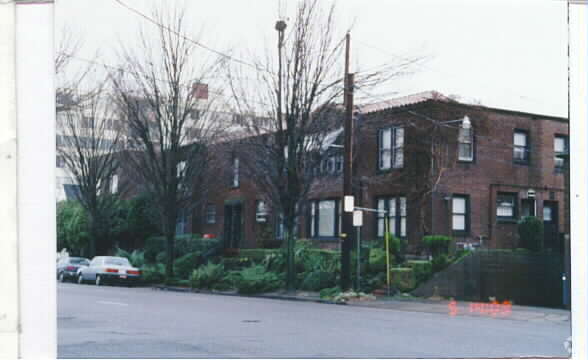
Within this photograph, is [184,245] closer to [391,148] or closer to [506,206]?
[391,148]

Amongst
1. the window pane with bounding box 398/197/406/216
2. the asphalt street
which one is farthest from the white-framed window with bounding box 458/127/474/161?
the asphalt street

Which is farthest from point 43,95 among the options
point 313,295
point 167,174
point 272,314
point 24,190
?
point 167,174

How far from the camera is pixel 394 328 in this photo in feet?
50.8

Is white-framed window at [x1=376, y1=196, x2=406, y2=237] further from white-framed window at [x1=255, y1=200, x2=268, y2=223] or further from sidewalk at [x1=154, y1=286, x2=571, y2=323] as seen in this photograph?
white-framed window at [x1=255, y1=200, x2=268, y2=223]

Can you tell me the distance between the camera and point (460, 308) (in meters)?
22.2

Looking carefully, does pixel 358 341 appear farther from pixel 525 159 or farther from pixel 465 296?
pixel 525 159

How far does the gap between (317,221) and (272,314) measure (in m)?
15.7

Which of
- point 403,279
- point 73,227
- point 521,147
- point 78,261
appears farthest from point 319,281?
point 73,227

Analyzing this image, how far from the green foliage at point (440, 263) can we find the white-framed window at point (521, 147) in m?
6.44

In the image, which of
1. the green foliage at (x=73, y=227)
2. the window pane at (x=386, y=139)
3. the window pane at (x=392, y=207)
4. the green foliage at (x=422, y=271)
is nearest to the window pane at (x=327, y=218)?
the window pane at (x=392, y=207)

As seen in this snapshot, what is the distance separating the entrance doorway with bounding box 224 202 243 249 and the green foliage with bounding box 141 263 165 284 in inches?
235

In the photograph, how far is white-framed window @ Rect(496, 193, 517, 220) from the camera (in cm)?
2972

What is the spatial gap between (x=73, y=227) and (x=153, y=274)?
6.50m

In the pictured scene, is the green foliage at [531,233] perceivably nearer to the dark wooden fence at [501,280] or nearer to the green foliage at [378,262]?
the dark wooden fence at [501,280]
